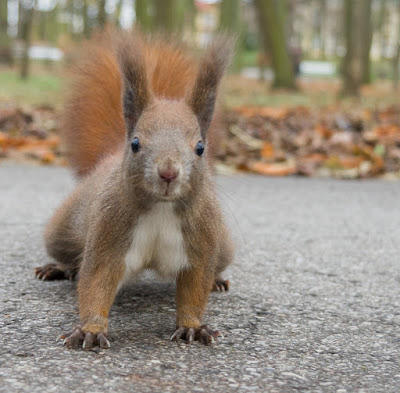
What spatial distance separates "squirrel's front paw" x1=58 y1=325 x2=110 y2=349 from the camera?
1871 millimetres

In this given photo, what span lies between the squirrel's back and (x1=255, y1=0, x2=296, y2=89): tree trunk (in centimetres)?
1046

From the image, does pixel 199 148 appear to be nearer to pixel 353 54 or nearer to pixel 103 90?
pixel 103 90

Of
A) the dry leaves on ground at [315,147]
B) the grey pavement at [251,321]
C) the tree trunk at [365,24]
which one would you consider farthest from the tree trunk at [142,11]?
the grey pavement at [251,321]

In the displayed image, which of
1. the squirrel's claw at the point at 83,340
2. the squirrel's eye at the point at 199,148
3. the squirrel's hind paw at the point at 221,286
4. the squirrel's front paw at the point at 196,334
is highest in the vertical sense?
the squirrel's eye at the point at 199,148

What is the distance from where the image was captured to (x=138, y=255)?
6.49 ft

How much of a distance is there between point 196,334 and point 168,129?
1.87 ft

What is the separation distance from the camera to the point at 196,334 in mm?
2002

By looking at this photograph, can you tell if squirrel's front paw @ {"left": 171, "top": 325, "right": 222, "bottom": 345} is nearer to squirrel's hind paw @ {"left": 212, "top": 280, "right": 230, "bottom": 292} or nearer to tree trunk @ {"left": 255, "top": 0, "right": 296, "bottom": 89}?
squirrel's hind paw @ {"left": 212, "top": 280, "right": 230, "bottom": 292}

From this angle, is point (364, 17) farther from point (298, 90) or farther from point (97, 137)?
point (97, 137)

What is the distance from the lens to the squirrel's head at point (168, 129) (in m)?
1.81

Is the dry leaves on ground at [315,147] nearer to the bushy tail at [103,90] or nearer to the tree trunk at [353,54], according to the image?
the bushy tail at [103,90]

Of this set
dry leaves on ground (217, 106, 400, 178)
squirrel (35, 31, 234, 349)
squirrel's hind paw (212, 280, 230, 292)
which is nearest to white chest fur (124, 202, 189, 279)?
squirrel (35, 31, 234, 349)

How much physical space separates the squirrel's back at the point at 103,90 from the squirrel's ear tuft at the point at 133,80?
1.29ft

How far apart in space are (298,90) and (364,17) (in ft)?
6.60
